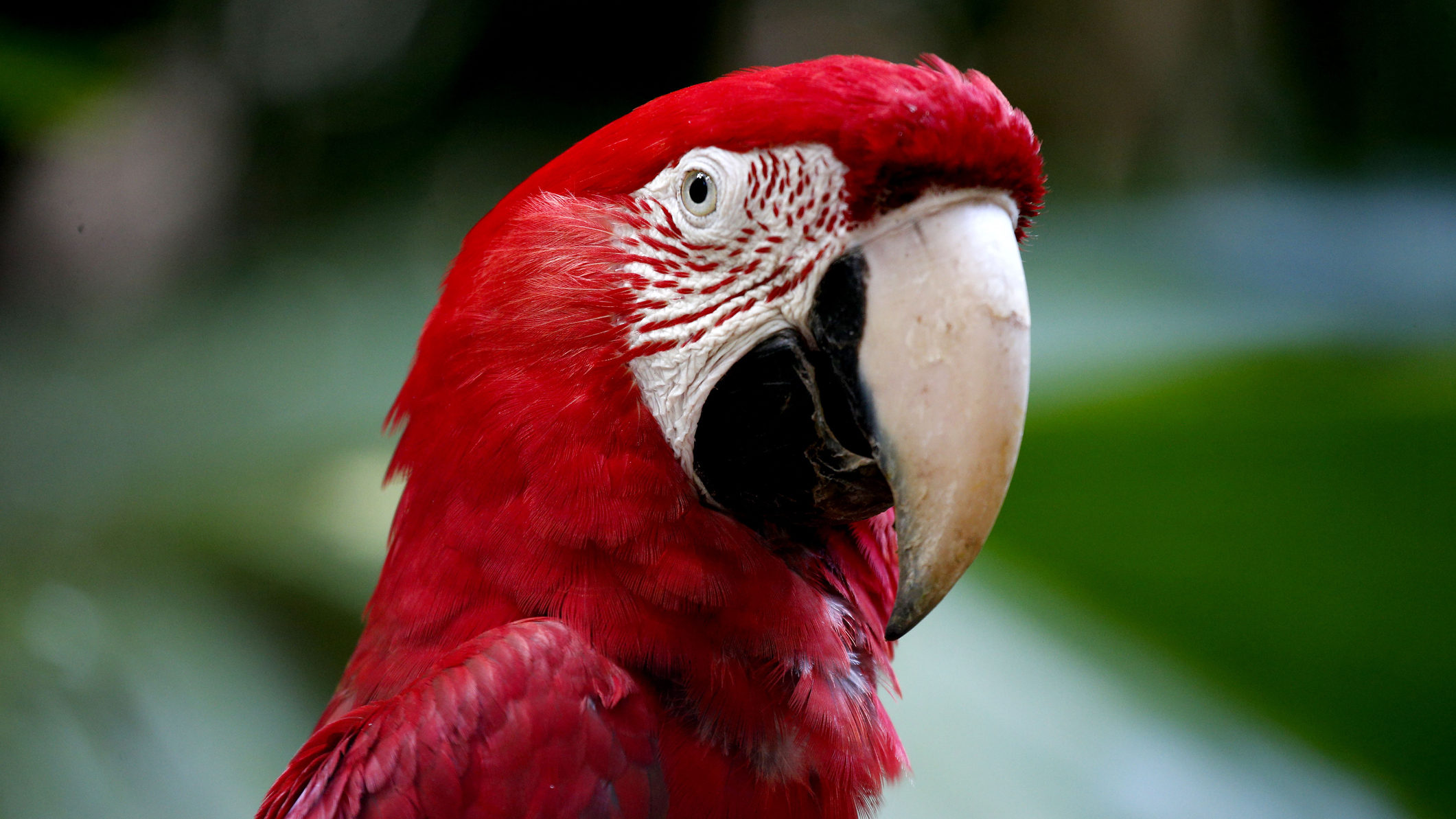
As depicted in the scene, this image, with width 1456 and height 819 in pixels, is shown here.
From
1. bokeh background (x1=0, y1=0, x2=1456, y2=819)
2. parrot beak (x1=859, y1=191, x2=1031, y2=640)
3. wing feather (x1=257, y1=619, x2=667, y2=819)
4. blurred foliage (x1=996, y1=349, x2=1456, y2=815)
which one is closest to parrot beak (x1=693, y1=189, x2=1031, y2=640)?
parrot beak (x1=859, y1=191, x2=1031, y2=640)

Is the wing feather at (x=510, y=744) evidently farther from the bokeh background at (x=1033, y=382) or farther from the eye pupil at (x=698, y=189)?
the bokeh background at (x=1033, y=382)

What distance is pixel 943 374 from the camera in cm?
66

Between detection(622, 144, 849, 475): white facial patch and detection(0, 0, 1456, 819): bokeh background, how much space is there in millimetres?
850

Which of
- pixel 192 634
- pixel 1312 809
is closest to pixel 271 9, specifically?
pixel 192 634

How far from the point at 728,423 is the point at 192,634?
111 centimetres

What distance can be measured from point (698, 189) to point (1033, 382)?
1.25 meters

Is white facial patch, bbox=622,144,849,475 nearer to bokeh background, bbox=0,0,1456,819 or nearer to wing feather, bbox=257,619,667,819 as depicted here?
wing feather, bbox=257,619,667,819

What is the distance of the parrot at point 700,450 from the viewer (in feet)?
2.22

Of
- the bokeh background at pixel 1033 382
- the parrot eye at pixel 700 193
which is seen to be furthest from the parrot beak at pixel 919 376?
the bokeh background at pixel 1033 382

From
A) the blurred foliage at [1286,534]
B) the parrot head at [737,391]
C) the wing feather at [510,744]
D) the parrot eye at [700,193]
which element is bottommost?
the blurred foliage at [1286,534]

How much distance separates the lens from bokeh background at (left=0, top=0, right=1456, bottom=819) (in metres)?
1.42

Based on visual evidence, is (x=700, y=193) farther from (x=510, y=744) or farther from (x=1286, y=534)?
(x=1286, y=534)

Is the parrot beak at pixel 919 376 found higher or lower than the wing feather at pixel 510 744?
higher

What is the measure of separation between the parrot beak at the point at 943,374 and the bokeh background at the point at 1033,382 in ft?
2.61
